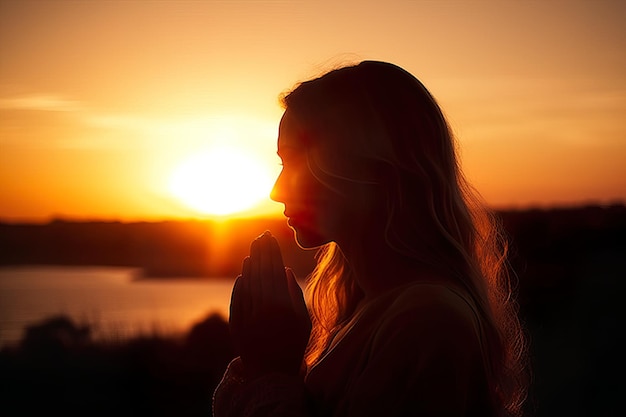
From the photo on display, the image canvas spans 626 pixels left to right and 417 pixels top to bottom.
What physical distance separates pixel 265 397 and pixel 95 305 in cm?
917

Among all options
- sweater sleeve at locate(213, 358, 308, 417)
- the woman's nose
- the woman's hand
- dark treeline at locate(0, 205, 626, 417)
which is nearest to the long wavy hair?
the woman's nose

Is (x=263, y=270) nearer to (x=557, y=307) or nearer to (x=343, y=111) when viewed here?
(x=343, y=111)

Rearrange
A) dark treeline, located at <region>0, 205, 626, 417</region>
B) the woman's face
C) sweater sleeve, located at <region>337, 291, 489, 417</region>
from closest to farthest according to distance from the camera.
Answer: sweater sleeve, located at <region>337, 291, 489, 417</region>, the woman's face, dark treeline, located at <region>0, 205, 626, 417</region>

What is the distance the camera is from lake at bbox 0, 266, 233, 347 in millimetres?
10823

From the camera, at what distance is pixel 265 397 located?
→ 2.22 meters

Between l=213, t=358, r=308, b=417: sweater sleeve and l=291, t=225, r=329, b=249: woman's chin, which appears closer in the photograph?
l=213, t=358, r=308, b=417: sweater sleeve

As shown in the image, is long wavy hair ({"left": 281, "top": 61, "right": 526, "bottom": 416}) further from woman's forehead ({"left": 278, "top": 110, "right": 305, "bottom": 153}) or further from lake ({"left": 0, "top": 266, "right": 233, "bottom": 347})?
lake ({"left": 0, "top": 266, "right": 233, "bottom": 347})

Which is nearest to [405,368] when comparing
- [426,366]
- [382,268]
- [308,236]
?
[426,366]

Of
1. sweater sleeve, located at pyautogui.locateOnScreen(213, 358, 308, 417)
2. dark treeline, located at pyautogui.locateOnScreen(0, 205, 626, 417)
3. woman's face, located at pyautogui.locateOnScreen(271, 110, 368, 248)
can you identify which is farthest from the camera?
dark treeline, located at pyautogui.locateOnScreen(0, 205, 626, 417)

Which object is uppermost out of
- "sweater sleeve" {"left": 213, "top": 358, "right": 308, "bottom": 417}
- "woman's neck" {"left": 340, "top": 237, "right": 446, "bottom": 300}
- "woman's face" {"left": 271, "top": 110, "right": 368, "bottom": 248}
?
"woman's face" {"left": 271, "top": 110, "right": 368, "bottom": 248}

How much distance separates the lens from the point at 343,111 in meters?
2.24

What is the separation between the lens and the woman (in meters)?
1.98

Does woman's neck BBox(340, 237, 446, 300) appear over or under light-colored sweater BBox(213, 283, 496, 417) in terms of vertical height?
over

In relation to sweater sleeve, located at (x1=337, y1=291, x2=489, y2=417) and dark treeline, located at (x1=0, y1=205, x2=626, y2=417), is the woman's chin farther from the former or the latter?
dark treeline, located at (x1=0, y1=205, x2=626, y2=417)
